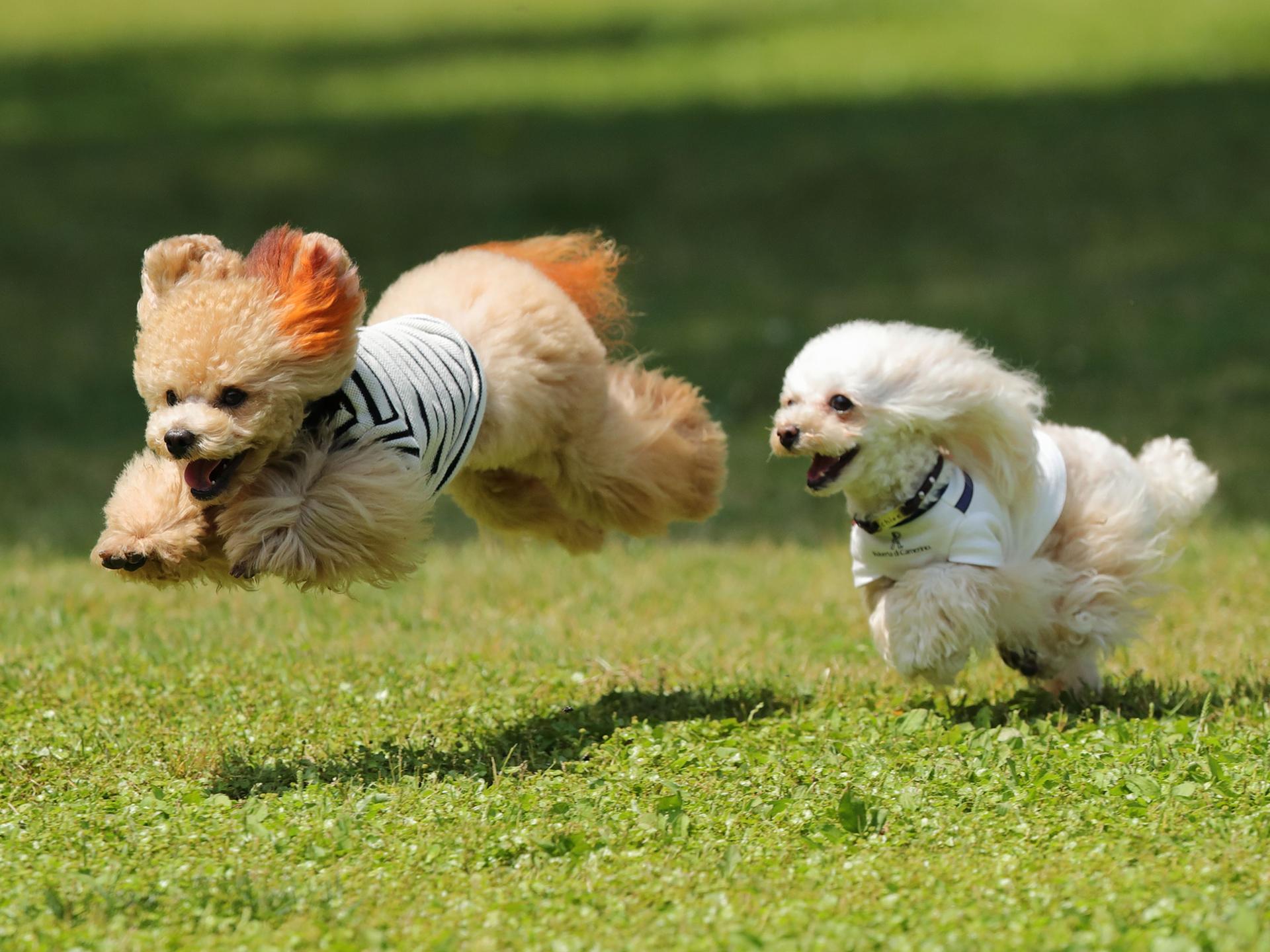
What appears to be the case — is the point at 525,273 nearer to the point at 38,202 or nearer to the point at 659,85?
the point at 38,202

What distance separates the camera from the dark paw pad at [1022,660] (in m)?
5.62

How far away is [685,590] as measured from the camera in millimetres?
7832

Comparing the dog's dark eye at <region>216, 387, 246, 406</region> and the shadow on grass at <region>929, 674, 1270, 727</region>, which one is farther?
the shadow on grass at <region>929, 674, 1270, 727</region>

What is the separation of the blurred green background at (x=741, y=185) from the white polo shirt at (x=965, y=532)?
3.60 m

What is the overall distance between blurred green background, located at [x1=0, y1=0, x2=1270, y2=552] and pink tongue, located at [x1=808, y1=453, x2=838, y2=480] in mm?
→ 3854

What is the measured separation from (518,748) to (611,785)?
21.4 inches

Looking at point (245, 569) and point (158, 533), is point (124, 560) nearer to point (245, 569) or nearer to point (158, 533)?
point (158, 533)

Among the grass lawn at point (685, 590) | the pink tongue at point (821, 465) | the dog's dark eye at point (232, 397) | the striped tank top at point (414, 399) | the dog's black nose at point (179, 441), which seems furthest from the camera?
the pink tongue at point (821, 465)

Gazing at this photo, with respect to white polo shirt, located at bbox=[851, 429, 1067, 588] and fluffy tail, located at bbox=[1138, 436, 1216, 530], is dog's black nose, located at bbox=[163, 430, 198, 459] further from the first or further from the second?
fluffy tail, located at bbox=[1138, 436, 1216, 530]

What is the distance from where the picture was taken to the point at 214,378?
4.64 meters

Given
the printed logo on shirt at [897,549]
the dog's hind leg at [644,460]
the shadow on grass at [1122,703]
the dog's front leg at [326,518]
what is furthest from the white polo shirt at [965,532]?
the dog's front leg at [326,518]

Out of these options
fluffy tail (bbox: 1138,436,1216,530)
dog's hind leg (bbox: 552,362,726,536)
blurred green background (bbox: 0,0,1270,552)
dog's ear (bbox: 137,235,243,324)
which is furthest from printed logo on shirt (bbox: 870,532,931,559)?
blurred green background (bbox: 0,0,1270,552)

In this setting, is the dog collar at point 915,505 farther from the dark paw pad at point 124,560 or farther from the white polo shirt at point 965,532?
the dark paw pad at point 124,560

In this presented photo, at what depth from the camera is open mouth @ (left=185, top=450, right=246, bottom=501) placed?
15.5 ft
